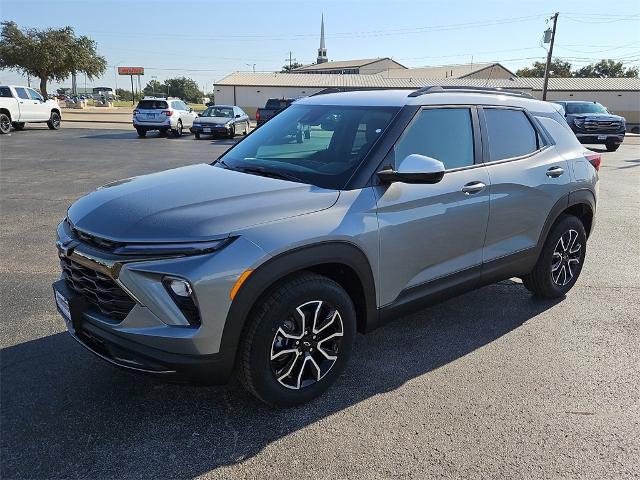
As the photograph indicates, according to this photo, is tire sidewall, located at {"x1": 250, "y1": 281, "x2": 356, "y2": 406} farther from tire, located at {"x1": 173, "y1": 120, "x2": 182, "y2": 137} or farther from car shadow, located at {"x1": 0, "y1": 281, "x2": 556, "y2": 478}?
tire, located at {"x1": 173, "y1": 120, "x2": 182, "y2": 137}

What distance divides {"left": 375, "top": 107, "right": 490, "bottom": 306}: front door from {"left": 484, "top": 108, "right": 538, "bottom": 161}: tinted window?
21 centimetres

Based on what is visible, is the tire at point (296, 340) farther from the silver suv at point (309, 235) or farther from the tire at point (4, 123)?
the tire at point (4, 123)

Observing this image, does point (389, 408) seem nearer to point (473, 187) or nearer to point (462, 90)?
point (473, 187)

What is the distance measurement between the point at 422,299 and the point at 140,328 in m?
1.87

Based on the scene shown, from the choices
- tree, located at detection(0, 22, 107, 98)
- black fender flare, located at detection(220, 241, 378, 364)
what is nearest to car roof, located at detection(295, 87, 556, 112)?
black fender flare, located at detection(220, 241, 378, 364)

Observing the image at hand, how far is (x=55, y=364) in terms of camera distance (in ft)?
11.4

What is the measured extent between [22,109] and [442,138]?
2524 cm

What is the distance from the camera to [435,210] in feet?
11.2

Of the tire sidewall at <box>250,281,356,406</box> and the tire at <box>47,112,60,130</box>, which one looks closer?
the tire sidewall at <box>250,281,356,406</box>

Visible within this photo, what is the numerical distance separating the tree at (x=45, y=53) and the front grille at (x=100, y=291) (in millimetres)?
56314

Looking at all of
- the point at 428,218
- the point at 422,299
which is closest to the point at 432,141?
the point at 428,218

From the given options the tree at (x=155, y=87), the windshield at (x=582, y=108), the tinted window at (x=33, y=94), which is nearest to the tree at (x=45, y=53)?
the tinted window at (x=33, y=94)

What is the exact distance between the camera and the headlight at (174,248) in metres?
2.50

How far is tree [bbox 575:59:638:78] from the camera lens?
97375 mm
